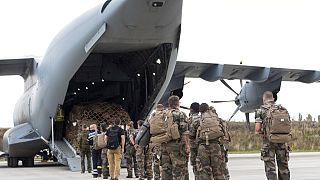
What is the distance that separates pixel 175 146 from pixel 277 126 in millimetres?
1656

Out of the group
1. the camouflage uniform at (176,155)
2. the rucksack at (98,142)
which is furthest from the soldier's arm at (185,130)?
the rucksack at (98,142)

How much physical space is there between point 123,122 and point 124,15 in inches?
180

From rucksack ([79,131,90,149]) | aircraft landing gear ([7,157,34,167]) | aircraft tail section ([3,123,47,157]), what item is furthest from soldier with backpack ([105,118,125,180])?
aircraft landing gear ([7,157,34,167])

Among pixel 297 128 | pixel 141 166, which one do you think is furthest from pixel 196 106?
pixel 297 128

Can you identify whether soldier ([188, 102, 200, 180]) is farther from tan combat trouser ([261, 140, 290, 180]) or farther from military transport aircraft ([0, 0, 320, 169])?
military transport aircraft ([0, 0, 320, 169])

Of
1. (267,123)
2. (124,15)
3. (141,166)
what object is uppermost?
(124,15)

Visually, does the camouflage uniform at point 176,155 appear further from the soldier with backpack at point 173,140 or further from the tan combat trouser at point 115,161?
the tan combat trouser at point 115,161

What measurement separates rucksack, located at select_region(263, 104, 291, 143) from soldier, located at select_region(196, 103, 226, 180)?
83cm

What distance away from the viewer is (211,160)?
8.54m

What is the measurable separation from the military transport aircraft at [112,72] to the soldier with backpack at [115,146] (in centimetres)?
316

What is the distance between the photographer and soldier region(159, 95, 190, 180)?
833cm

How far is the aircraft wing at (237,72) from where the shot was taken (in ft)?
60.4

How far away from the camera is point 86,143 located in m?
14.3

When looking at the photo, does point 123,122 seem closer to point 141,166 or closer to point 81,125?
point 81,125
